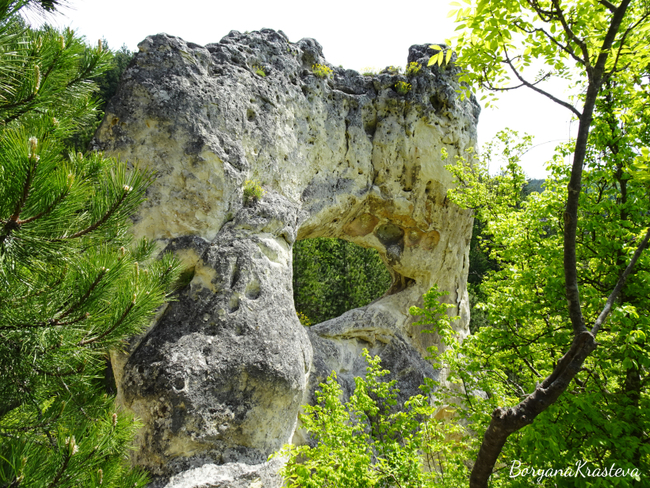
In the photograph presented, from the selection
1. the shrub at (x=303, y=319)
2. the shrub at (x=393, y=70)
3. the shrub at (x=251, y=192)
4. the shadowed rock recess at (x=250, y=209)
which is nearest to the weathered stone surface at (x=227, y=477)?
the shadowed rock recess at (x=250, y=209)

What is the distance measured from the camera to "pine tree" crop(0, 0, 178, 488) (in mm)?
2088

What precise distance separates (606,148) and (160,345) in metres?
4.89

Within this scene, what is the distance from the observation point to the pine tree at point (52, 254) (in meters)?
2.09

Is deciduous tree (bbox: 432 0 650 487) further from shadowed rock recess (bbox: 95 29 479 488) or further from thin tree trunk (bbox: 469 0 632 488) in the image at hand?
shadowed rock recess (bbox: 95 29 479 488)

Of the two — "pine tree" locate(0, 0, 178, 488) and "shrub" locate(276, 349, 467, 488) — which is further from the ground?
"pine tree" locate(0, 0, 178, 488)

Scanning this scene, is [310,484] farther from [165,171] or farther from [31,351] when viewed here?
[165,171]

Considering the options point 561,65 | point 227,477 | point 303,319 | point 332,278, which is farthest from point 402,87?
point 332,278

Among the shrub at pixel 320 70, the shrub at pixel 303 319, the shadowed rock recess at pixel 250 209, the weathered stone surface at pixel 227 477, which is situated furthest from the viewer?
the shrub at pixel 303 319

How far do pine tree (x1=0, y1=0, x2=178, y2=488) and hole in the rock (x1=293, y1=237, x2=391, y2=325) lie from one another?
1173cm

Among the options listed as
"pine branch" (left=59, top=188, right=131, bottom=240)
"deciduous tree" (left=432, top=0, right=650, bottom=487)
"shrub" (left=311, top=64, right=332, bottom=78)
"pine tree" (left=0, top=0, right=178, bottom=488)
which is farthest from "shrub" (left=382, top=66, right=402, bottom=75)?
"pine branch" (left=59, top=188, right=131, bottom=240)

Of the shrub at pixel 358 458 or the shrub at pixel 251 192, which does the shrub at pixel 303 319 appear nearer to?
→ the shrub at pixel 251 192

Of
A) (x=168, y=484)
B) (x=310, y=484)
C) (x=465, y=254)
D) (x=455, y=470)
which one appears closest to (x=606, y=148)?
(x=455, y=470)

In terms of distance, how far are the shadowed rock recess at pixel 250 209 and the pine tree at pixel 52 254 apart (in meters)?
1.78

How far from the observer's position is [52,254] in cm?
238
